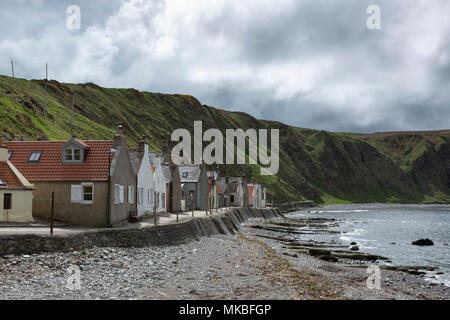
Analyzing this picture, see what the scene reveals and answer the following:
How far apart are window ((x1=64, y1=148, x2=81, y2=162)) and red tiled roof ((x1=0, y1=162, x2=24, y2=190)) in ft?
13.8

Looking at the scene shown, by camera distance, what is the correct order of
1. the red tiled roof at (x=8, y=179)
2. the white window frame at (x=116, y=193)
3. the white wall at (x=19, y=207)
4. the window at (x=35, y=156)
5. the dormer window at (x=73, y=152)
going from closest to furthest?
the white wall at (x=19, y=207) → the red tiled roof at (x=8, y=179) → the white window frame at (x=116, y=193) → the dormer window at (x=73, y=152) → the window at (x=35, y=156)

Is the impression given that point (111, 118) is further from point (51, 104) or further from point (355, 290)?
point (355, 290)

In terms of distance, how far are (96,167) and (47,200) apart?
183 inches

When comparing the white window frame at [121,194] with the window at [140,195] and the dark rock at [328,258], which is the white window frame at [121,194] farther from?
the dark rock at [328,258]

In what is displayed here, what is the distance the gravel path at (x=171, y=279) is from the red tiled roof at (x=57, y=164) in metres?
7.70

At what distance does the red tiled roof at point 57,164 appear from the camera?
111ft

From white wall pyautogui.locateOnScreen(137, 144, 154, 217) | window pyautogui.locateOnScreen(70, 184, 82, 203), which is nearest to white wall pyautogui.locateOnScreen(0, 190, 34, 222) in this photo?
window pyautogui.locateOnScreen(70, 184, 82, 203)

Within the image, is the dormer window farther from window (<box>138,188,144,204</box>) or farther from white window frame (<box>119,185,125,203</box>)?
window (<box>138,188,144,204</box>)

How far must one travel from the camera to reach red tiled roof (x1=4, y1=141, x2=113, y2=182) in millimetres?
33906

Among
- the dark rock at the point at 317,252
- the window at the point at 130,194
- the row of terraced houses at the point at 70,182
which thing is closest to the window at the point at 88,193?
the row of terraced houses at the point at 70,182

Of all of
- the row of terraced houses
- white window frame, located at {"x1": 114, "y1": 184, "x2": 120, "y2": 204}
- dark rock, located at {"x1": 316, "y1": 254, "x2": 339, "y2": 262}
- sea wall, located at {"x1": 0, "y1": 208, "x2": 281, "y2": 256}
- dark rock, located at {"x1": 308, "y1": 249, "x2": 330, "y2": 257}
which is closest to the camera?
sea wall, located at {"x1": 0, "y1": 208, "x2": 281, "y2": 256}

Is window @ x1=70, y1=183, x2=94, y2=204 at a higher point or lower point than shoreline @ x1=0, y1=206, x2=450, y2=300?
higher

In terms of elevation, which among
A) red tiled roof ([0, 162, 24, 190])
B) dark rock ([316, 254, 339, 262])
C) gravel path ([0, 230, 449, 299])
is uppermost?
red tiled roof ([0, 162, 24, 190])
